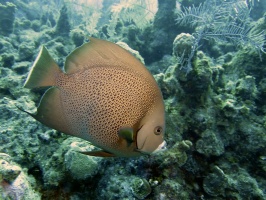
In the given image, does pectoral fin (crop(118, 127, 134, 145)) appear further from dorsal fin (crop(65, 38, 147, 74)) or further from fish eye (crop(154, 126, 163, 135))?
dorsal fin (crop(65, 38, 147, 74))

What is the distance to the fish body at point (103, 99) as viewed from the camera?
133cm

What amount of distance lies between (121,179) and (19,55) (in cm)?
530

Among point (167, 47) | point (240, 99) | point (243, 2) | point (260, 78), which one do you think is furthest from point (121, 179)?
point (243, 2)

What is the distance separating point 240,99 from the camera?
3.59 m

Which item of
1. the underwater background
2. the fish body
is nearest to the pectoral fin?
the fish body

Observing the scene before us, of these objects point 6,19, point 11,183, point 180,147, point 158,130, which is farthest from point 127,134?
point 6,19

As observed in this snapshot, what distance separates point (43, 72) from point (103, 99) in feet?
1.34

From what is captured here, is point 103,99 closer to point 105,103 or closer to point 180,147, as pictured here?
point 105,103

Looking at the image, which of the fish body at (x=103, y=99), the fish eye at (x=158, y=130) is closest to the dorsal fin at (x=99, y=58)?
the fish body at (x=103, y=99)

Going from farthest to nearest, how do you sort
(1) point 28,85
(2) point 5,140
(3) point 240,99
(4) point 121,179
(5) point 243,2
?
1. (5) point 243,2
2. (3) point 240,99
3. (2) point 5,140
4. (4) point 121,179
5. (1) point 28,85

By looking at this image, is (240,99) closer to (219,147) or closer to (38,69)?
(219,147)

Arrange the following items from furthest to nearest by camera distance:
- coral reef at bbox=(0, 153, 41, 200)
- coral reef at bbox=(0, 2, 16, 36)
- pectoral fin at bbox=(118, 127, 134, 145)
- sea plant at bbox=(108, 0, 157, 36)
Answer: coral reef at bbox=(0, 2, 16, 36) < sea plant at bbox=(108, 0, 157, 36) < coral reef at bbox=(0, 153, 41, 200) < pectoral fin at bbox=(118, 127, 134, 145)

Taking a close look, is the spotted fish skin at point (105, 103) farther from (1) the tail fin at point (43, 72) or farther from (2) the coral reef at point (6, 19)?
(2) the coral reef at point (6, 19)

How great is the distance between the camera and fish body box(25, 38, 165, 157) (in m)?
1.33
